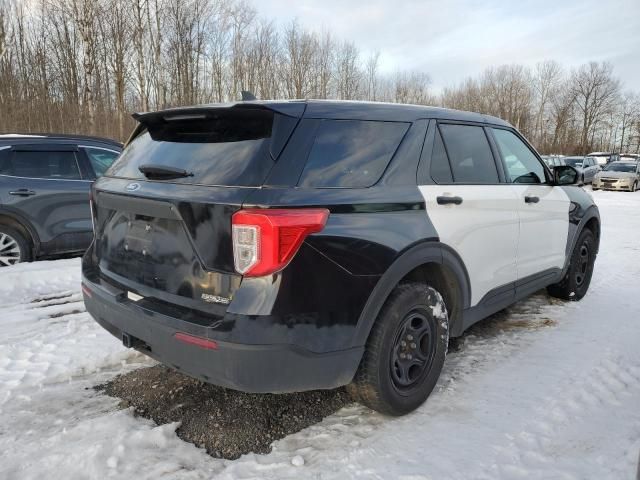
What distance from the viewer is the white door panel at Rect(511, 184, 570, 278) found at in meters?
3.75

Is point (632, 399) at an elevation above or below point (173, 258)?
below

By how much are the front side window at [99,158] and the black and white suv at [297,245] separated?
3900 mm

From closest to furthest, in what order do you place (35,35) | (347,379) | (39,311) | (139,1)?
(347,379) < (39,311) < (139,1) < (35,35)

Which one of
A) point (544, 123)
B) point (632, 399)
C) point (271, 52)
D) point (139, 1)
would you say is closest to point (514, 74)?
point (544, 123)

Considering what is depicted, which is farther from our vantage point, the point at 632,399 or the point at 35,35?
the point at 35,35

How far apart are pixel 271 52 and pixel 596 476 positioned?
1296 inches

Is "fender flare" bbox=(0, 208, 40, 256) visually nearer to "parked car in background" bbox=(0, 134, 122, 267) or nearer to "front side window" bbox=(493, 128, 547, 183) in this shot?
"parked car in background" bbox=(0, 134, 122, 267)

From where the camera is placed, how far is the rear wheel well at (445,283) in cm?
291

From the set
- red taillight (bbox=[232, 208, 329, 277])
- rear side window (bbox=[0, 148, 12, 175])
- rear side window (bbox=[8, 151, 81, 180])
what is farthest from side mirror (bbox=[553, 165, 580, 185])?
rear side window (bbox=[0, 148, 12, 175])

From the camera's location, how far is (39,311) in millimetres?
4449

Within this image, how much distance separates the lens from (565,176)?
4348 millimetres

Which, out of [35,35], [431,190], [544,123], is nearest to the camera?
[431,190]

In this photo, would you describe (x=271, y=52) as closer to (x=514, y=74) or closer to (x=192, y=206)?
(x=192, y=206)

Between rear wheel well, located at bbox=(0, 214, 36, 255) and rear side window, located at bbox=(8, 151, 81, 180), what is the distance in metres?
0.58
